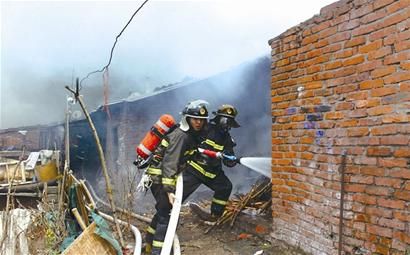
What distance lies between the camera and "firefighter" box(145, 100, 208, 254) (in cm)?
471

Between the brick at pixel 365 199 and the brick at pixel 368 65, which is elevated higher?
the brick at pixel 368 65

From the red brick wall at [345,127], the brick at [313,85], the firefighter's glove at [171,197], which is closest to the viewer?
the red brick wall at [345,127]

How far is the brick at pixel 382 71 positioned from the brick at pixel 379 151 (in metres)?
0.59

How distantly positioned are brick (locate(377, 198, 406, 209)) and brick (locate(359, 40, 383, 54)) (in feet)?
4.05

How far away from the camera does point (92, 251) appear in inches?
169

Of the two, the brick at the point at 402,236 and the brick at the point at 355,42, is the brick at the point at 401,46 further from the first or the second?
the brick at the point at 402,236

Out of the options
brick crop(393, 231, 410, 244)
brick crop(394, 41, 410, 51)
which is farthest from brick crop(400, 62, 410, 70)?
brick crop(393, 231, 410, 244)

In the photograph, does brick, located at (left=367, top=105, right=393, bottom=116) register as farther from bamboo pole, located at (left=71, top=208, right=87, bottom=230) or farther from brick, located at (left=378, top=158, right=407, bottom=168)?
bamboo pole, located at (left=71, top=208, right=87, bottom=230)

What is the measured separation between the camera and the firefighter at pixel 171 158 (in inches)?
185

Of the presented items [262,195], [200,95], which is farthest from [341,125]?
[200,95]

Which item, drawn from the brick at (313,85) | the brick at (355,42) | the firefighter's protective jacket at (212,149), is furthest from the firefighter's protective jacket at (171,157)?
the brick at (355,42)

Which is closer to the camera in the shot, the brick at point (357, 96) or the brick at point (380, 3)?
the brick at point (380, 3)

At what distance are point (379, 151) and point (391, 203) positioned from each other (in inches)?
16.4

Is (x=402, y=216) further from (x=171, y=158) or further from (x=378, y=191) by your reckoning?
(x=171, y=158)
